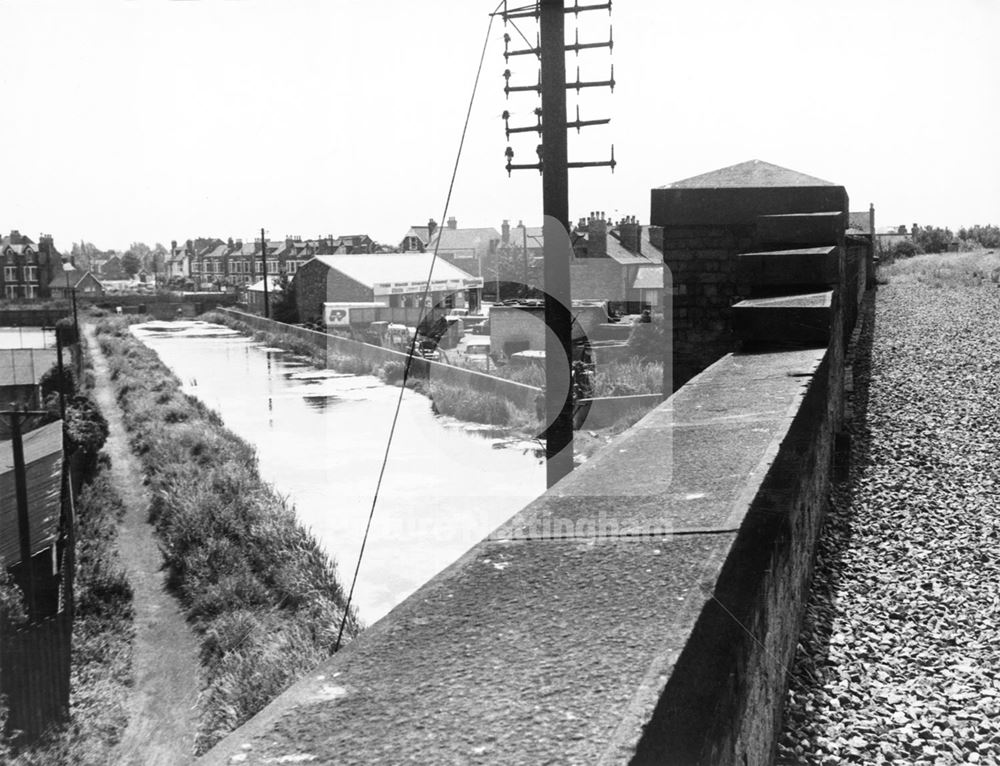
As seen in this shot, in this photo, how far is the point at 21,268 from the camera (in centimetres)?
3353

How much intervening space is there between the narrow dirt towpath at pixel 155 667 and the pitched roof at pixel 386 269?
22612 millimetres

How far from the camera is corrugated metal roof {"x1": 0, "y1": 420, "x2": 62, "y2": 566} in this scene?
1048 centimetres

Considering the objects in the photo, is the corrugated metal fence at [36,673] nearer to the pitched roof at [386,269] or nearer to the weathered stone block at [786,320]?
the weathered stone block at [786,320]

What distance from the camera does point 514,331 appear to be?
2314cm

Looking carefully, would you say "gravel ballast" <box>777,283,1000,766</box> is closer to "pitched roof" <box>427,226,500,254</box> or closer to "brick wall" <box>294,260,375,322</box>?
"brick wall" <box>294,260,375,322</box>

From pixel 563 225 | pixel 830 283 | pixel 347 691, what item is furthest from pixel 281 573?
pixel 347 691

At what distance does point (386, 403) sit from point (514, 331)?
5.04m

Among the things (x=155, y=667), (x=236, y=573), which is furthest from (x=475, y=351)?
(x=155, y=667)

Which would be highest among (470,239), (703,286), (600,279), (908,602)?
(470,239)

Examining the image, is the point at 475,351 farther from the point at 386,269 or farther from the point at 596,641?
the point at 596,641

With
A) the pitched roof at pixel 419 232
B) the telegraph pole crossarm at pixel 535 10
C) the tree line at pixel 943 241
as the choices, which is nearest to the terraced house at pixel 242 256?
the pitched roof at pixel 419 232

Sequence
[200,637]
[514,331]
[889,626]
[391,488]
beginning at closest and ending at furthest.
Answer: [889,626] < [200,637] < [391,488] < [514,331]

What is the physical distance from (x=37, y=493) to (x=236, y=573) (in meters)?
4.04

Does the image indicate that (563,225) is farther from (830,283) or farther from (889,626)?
(889,626)
